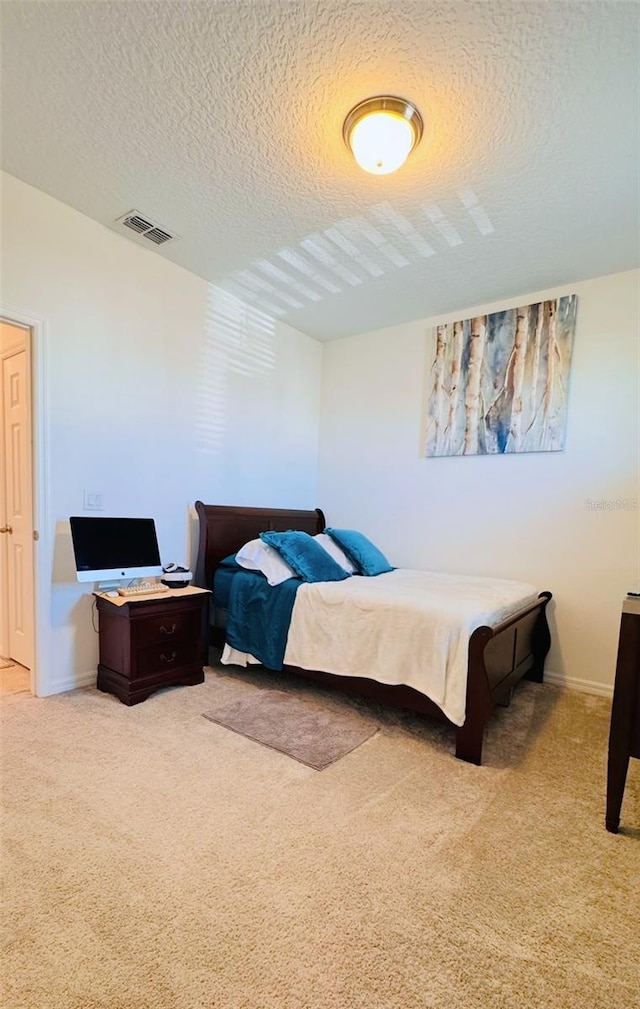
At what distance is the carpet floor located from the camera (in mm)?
1098

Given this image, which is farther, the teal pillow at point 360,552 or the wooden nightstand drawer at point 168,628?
the teal pillow at point 360,552

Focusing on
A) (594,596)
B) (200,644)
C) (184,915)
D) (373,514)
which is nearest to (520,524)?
(594,596)

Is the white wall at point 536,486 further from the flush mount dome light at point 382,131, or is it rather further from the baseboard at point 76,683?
the baseboard at point 76,683

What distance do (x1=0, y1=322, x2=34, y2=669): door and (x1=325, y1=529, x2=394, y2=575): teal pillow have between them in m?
2.10

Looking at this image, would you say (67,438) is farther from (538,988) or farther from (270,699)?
(538,988)

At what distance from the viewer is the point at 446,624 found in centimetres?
218

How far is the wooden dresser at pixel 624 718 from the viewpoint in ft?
5.49

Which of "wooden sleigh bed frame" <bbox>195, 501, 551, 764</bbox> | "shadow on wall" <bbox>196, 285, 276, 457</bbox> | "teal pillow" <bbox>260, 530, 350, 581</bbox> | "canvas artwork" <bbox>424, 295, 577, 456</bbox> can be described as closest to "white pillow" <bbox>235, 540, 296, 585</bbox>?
"teal pillow" <bbox>260, 530, 350, 581</bbox>

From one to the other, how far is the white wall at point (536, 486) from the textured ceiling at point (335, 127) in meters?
0.65

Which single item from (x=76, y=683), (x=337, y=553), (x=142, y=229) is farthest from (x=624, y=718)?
(x=142, y=229)

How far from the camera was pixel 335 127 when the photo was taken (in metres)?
1.98

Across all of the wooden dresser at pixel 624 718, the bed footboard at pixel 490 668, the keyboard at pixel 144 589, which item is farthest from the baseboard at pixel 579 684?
the keyboard at pixel 144 589

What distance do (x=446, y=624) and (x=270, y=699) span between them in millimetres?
1217

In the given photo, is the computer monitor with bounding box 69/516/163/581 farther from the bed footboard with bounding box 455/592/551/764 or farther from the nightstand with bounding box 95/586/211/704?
the bed footboard with bounding box 455/592/551/764
